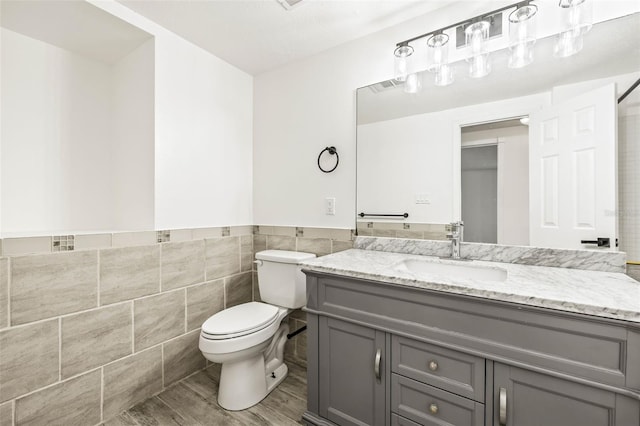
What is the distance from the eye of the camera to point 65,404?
147 centimetres

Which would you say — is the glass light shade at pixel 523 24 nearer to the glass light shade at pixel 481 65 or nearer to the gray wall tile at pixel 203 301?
the glass light shade at pixel 481 65

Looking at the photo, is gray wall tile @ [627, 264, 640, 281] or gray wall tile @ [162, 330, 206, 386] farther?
gray wall tile @ [162, 330, 206, 386]

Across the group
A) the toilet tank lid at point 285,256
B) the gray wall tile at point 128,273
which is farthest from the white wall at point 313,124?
the gray wall tile at point 128,273

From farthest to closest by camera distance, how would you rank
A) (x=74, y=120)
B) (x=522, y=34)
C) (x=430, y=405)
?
1. (x=74, y=120)
2. (x=522, y=34)
3. (x=430, y=405)

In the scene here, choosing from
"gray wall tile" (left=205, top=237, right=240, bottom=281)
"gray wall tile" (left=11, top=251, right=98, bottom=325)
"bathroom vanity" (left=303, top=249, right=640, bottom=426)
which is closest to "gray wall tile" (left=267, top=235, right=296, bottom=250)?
"gray wall tile" (left=205, top=237, right=240, bottom=281)

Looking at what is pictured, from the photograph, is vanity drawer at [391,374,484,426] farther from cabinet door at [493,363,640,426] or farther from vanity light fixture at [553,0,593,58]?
vanity light fixture at [553,0,593,58]

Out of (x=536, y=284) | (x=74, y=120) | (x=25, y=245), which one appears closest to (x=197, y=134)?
(x=74, y=120)

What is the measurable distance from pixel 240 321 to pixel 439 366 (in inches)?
43.5

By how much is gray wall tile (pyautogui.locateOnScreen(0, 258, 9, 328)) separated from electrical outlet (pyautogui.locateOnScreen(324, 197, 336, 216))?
5.55 ft

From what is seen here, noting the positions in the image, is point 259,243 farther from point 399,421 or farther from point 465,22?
point 465,22

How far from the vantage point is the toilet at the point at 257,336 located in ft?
5.23

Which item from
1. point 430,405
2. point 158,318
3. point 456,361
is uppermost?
point 456,361

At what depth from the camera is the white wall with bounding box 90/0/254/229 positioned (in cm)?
184

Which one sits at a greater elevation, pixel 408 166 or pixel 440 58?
pixel 440 58
